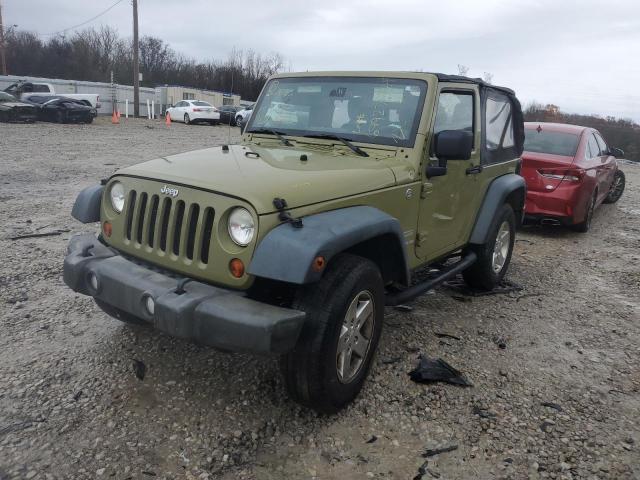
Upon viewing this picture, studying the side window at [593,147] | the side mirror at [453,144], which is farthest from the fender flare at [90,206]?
the side window at [593,147]

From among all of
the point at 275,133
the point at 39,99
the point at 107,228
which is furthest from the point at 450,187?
the point at 39,99

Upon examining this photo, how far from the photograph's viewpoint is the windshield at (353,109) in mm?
3842

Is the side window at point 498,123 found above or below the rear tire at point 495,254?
above

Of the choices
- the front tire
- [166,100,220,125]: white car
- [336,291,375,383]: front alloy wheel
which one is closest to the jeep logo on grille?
the front tire

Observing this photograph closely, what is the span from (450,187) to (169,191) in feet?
7.23

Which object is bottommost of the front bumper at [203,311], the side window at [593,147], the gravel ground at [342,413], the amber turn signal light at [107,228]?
the gravel ground at [342,413]

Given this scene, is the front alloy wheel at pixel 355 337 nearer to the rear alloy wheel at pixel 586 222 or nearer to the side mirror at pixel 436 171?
the side mirror at pixel 436 171

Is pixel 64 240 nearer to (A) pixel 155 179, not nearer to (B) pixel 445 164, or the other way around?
(A) pixel 155 179

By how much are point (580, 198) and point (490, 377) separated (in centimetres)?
489

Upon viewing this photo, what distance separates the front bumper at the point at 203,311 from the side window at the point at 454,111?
2.03m

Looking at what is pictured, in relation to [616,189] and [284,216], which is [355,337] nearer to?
[284,216]

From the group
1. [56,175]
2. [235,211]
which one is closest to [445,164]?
[235,211]

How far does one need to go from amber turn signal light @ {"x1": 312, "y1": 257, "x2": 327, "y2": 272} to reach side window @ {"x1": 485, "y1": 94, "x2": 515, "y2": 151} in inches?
111

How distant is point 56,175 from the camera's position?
10641mm
